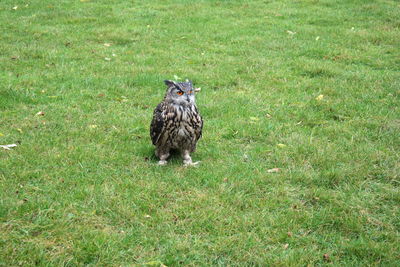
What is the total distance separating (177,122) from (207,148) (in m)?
0.88

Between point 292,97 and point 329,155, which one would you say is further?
point 292,97

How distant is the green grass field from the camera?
4.52 meters

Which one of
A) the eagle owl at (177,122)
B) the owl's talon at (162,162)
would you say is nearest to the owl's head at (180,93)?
the eagle owl at (177,122)

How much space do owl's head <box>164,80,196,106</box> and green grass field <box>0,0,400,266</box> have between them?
835 mm

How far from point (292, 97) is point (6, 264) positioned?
230 inches

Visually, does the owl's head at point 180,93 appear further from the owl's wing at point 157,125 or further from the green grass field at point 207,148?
the green grass field at point 207,148

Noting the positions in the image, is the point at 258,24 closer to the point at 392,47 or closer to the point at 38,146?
the point at 392,47


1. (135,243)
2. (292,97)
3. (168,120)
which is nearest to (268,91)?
(292,97)

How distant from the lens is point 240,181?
5.66 meters

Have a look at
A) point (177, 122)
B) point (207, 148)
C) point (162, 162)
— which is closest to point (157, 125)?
point (177, 122)

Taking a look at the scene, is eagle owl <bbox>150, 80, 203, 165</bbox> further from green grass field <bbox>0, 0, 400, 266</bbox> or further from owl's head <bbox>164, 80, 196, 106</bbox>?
green grass field <bbox>0, 0, 400, 266</bbox>

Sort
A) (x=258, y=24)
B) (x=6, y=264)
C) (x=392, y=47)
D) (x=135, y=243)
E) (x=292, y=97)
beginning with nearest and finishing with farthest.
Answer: (x=6, y=264)
(x=135, y=243)
(x=292, y=97)
(x=392, y=47)
(x=258, y=24)

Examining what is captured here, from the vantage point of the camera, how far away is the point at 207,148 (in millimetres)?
6590

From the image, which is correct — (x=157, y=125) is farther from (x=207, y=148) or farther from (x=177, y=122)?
(x=207, y=148)
